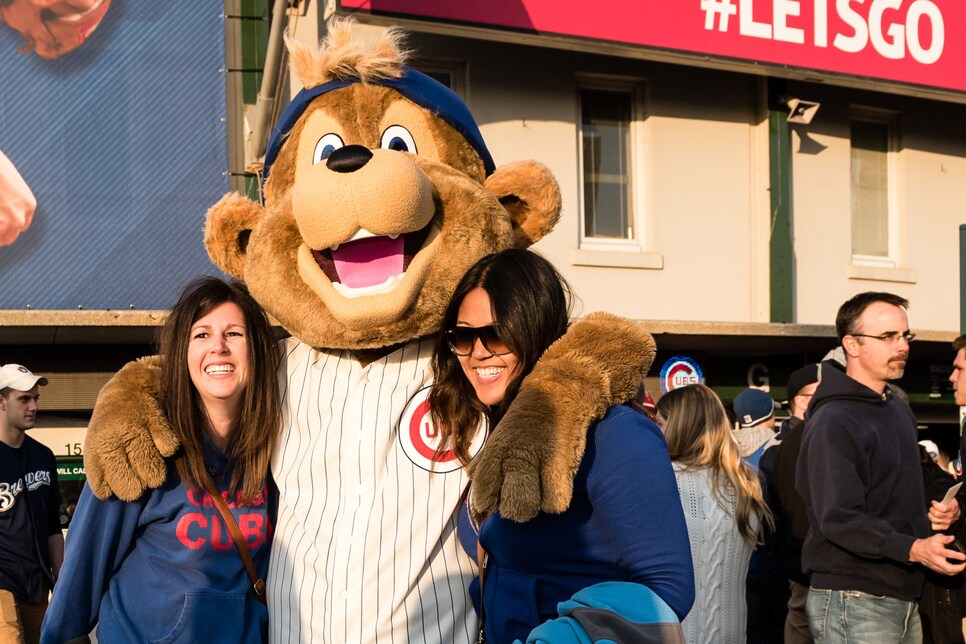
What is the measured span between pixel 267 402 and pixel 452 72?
21.9 feet

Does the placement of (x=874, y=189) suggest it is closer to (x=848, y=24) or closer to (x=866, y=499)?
(x=848, y=24)

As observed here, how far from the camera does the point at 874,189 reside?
37.8 feet

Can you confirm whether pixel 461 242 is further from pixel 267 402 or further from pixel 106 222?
pixel 106 222

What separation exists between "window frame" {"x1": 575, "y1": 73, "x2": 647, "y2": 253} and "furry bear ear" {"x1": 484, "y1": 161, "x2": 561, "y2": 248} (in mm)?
6502

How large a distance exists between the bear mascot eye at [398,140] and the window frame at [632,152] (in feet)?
21.7

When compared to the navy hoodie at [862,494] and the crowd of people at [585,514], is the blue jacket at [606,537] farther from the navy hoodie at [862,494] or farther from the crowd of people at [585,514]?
the navy hoodie at [862,494]

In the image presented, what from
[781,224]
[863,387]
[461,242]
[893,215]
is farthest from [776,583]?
[893,215]

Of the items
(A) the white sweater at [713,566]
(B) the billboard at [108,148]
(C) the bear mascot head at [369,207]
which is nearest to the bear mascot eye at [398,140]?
(C) the bear mascot head at [369,207]

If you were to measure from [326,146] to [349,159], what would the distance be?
0.44 meters

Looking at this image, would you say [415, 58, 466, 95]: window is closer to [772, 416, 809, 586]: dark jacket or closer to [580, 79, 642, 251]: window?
[580, 79, 642, 251]: window

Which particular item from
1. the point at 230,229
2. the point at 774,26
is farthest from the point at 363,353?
the point at 774,26

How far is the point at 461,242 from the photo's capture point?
3.32 metres

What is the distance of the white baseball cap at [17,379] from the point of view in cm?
670

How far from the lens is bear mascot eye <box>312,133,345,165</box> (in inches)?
142
